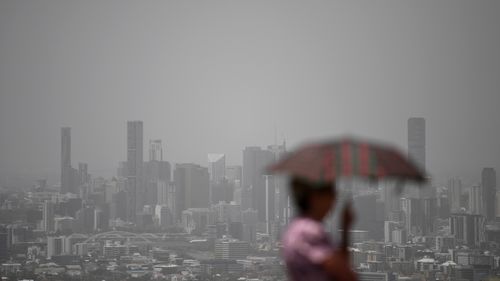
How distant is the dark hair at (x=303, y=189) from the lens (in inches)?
109

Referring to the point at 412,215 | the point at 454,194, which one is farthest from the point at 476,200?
the point at 412,215

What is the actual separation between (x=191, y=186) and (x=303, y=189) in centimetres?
13537

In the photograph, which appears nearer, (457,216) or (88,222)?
(457,216)

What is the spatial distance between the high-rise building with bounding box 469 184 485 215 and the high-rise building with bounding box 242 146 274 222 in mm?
21292

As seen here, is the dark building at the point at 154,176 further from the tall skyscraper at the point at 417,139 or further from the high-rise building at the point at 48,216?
the tall skyscraper at the point at 417,139

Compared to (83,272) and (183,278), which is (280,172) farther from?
(83,272)

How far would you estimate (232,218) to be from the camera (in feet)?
409

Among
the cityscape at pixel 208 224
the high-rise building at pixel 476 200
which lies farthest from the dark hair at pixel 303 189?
the high-rise building at pixel 476 200

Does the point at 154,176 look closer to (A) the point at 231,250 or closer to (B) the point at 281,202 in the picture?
(B) the point at 281,202

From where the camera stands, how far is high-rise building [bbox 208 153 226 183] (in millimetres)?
144825

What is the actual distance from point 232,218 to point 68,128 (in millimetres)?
50603

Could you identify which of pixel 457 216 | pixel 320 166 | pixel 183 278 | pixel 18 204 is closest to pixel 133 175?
pixel 18 204

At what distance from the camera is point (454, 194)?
116500 mm

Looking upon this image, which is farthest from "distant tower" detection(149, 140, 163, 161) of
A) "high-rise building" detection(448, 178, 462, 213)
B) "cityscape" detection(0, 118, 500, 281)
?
"high-rise building" detection(448, 178, 462, 213)
